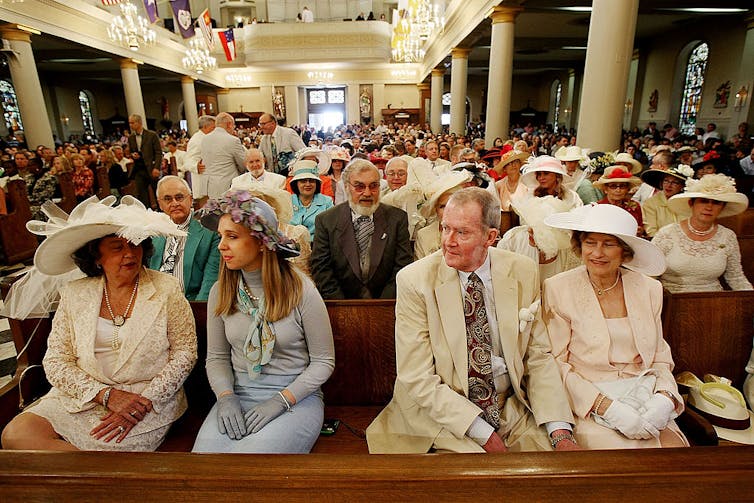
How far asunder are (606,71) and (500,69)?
433cm

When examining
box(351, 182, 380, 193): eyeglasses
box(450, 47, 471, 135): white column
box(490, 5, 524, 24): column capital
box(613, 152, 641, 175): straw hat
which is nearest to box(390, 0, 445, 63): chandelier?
box(450, 47, 471, 135): white column

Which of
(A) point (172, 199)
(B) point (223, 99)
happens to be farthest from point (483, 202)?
(B) point (223, 99)

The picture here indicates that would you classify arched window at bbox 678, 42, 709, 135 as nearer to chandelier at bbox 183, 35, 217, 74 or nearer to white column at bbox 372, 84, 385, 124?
white column at bbox 372, 84, 385, 124

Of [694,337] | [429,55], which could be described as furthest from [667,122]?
[694,337]

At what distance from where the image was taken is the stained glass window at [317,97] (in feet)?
96.9

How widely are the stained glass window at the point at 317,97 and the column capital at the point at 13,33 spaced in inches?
806

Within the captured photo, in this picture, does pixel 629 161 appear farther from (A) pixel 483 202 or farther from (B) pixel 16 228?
(B) pixel 16 228

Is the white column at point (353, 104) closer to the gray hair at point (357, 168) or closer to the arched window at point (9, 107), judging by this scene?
the arched window at point (9, 107)

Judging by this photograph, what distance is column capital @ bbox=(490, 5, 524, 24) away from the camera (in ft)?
29.1

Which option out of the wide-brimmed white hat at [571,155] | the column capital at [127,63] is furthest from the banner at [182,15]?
the wide-brimmed white hat at [571,155]

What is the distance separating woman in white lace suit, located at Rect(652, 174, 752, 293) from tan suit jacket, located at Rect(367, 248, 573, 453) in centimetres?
175

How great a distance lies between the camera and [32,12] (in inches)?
404

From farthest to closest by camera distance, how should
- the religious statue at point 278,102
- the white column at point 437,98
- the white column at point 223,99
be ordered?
1. the white column at point 223,99
2. the religious statue at point 278,102
3. the white column at point 437,98

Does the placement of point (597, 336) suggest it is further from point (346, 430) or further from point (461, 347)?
point (346, 430)
